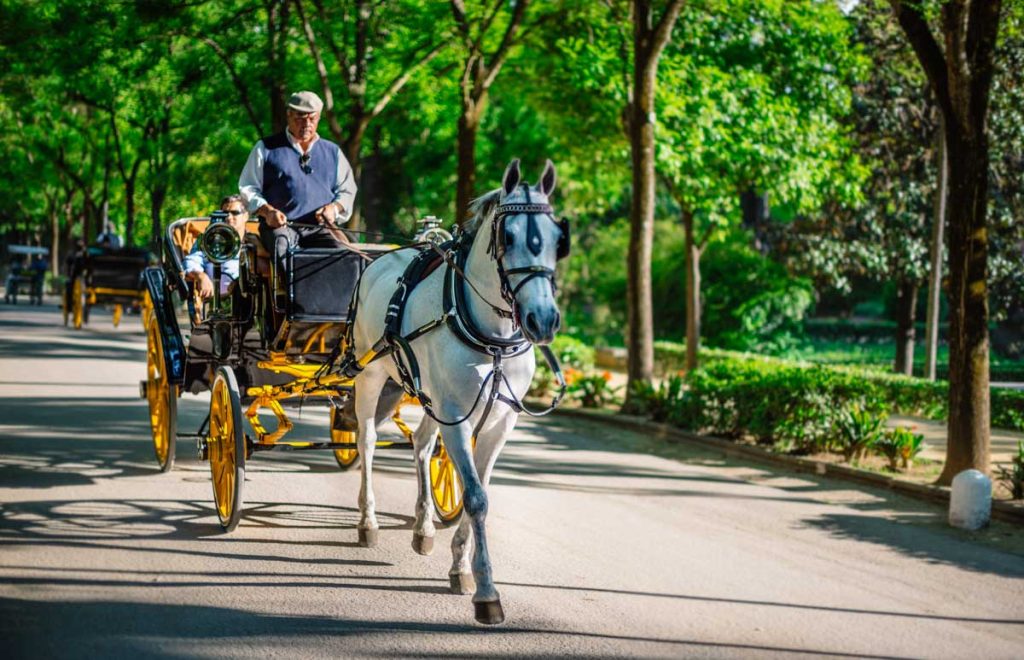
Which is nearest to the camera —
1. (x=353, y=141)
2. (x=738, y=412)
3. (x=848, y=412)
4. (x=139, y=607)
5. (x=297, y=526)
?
(x=139, y=607)

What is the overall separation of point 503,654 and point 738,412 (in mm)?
9345

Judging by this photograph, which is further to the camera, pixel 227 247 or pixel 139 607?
pixel 227 247

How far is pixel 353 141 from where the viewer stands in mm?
Result: 21344

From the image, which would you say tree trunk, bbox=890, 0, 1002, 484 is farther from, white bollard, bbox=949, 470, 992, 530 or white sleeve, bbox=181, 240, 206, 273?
white sleeve, bbox=181, 240, 206, 273

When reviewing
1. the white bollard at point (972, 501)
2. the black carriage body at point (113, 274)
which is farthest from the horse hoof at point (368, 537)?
the black carriage body at point (113, 274)

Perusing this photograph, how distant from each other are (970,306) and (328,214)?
6429mm

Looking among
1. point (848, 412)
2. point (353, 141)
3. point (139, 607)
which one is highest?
point (353, 141)

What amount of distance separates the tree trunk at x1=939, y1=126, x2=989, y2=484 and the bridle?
641cm

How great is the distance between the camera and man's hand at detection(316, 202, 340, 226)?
29.8 feet

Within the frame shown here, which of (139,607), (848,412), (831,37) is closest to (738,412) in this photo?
(848,412)

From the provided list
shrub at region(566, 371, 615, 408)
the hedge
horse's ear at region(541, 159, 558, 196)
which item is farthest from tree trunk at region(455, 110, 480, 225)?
horse's ear at region(541, 159, 558, 196)

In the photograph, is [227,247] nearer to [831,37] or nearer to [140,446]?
[140,446]

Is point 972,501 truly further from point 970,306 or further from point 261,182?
point 261,182

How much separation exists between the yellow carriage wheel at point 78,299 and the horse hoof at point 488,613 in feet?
87.8
